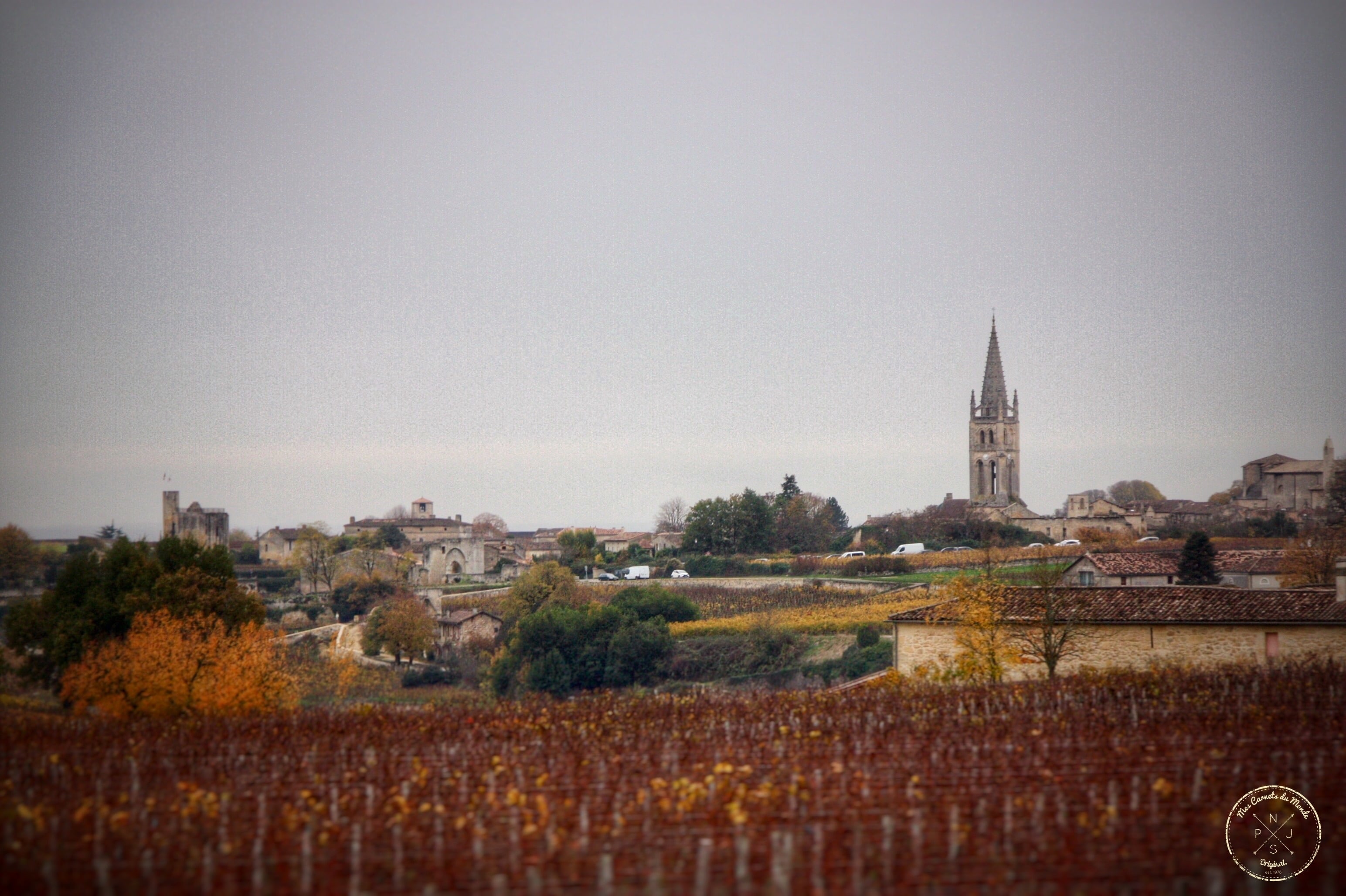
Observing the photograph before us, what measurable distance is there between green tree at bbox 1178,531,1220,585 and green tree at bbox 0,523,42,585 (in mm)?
44424

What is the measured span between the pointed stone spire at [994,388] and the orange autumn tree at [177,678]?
8045cm

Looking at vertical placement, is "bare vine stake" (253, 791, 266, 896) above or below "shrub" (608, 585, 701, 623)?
above

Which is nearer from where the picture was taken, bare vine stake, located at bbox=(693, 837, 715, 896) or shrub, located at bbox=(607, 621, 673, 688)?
bare vine stake, located at bbox=(693, 837, 715, 896)

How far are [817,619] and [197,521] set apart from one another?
47.6 meters

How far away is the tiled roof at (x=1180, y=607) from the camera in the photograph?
22281mm

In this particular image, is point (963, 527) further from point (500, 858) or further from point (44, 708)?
point (500, 858)

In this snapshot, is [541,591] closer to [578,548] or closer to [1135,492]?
[578,548]

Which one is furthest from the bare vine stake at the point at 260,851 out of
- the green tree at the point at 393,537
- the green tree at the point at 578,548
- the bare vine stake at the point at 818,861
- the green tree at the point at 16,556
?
the green tree at the point at 393,537

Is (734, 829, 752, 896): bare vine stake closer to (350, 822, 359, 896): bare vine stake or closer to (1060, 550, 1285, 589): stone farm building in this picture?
(350, 822, 359, 896): bare vine stake

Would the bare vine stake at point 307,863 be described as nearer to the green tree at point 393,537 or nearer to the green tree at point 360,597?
the green tree at point 360,597

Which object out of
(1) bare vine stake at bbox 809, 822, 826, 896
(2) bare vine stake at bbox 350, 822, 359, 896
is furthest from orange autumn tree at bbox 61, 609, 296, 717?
(1) bare vine stake at bbox 809, 822, 826, 896

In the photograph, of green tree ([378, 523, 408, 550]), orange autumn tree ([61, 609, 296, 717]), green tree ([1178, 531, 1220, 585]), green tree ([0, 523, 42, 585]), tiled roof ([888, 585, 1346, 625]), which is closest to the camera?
orange autumn tree ([61, 609, 296, 717])

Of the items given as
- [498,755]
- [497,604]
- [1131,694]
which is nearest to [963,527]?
[497,604]

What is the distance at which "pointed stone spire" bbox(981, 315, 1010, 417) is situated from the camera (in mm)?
94312
